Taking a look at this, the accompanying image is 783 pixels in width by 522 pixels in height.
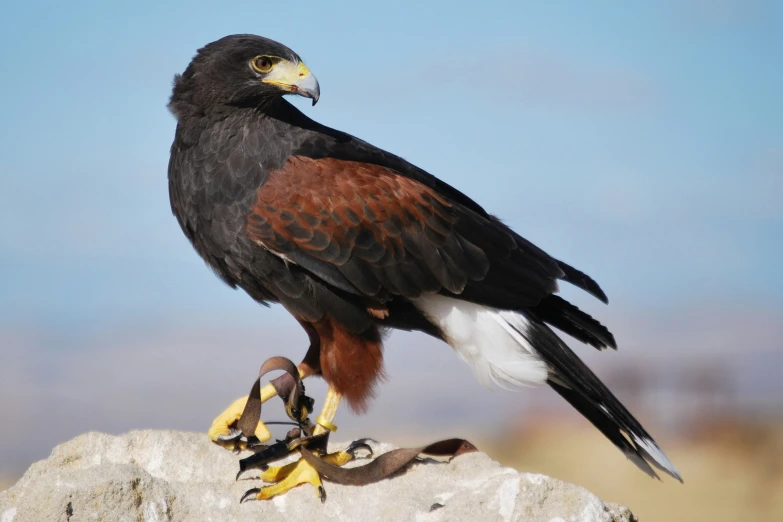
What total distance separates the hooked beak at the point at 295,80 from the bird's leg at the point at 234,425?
1675 millimetres

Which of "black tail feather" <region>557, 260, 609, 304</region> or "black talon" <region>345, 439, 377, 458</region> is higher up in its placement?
"black tail feather" <region>557, 260, 609, 304</region>

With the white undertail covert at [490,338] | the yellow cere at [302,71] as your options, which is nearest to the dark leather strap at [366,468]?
the white undertail covert at [490,338]

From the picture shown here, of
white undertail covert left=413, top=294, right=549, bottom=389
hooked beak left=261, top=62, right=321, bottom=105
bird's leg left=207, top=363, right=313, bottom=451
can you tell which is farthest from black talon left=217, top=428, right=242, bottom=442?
hooked beak left=261, top=62, right=321, bottom=105

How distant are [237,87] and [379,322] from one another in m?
1.63

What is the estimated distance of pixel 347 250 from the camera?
456cm

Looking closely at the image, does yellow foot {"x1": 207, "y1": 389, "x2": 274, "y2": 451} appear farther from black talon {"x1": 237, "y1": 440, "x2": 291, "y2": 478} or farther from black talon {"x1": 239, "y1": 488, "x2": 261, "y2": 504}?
black talon {"x1": 239, "y1": 488, "x2": 261, "y2": 504}

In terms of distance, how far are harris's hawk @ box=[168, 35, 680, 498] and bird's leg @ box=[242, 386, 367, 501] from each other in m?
0.02

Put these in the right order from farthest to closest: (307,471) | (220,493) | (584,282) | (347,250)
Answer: (584,282)
(347,250)
(307,471)
(220,493)

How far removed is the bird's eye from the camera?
484 cm

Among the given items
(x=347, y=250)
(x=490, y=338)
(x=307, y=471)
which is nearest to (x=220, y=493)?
(x=307, y=471)

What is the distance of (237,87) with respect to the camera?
4.82 m

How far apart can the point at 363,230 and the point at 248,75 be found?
1177 millimetres

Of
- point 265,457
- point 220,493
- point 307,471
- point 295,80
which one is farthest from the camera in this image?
point 295,80

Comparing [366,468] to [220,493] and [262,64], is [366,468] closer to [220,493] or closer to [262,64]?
[220,493]
